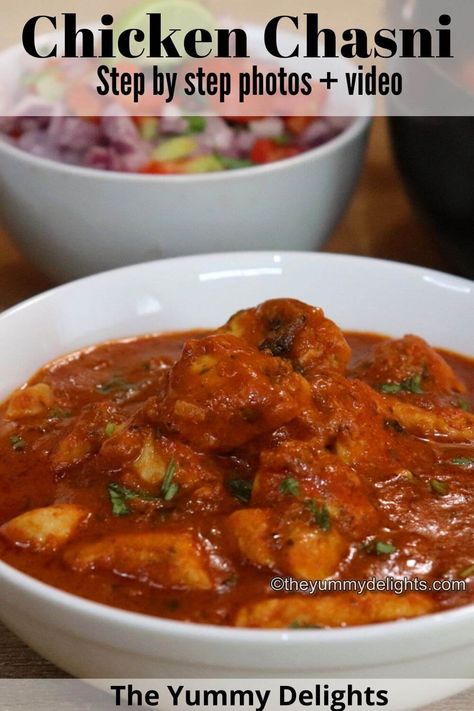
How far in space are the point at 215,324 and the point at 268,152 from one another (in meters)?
0.86

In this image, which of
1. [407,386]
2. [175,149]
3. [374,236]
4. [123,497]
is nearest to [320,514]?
[123,497]

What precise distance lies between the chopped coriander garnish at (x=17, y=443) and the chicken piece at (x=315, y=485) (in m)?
0.65

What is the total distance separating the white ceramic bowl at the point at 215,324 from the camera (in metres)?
1.90

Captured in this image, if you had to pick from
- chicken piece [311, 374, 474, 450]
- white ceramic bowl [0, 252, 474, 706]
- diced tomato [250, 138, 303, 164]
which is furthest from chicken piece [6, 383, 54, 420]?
diced tomato [250, 138, 303, 164]

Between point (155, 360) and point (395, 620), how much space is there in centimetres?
126

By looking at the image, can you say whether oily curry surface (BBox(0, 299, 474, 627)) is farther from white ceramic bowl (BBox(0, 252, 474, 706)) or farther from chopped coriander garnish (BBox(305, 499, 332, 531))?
white ceramic bowl (BBox(0, 252, 474, 706))

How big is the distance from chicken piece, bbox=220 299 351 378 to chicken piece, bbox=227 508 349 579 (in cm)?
48

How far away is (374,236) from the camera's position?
175 inches

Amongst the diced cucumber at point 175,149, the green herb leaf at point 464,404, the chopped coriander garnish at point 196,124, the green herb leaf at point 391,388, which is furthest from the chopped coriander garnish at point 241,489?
the chopped coriander garnish at point 196,124

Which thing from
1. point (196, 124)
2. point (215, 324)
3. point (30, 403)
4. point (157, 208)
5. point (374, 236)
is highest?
point (196, 124)

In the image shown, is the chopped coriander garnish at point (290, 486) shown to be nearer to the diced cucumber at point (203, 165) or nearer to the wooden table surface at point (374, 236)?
the diced cucumber at point (203, 165)

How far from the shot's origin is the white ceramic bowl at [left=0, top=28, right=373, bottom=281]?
3600 mm

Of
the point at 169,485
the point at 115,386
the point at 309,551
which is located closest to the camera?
the point at 309,551

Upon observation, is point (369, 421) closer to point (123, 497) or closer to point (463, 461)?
point (463, 461)
